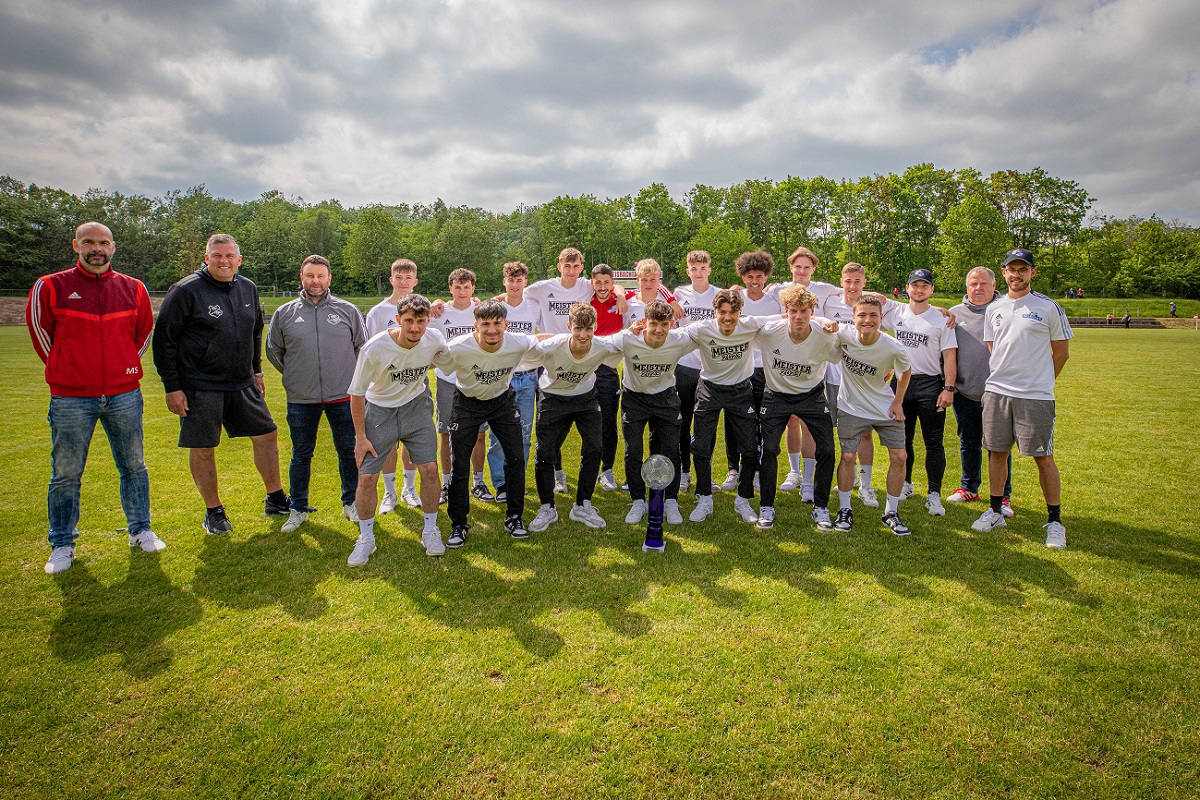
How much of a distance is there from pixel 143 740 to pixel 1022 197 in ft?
237

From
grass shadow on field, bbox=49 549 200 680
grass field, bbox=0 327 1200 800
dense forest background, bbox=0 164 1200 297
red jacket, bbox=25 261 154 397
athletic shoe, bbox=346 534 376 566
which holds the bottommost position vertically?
grass field, bbox=0 327 1200 800

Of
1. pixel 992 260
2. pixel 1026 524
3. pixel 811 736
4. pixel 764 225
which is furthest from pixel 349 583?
pixel 764 225

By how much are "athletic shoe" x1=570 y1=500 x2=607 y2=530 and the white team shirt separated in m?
1.15

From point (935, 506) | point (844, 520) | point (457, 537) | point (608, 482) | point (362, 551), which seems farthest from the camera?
point (608, 482)

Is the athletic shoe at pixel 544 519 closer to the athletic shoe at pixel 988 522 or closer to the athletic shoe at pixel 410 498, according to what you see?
the athletic shoe at pixel 410 498

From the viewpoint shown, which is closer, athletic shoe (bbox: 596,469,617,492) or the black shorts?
the black shorts

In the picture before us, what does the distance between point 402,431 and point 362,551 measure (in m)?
1.09

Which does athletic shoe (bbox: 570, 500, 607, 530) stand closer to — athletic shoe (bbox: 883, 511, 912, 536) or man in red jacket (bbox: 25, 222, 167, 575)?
athletic shoe (bbox: 883, 511, 912, 536)

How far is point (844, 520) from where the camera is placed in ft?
18.3

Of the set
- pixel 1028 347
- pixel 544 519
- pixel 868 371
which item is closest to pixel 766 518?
pixel 868 371

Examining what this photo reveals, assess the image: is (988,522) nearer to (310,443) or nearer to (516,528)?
(516,528)

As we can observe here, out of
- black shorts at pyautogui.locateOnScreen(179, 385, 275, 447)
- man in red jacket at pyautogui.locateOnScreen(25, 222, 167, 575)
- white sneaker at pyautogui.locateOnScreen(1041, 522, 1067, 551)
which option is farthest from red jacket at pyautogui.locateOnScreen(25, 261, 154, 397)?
white sneaker at pyautogui.locateOnScreen(1041, 522, 1067, 551)

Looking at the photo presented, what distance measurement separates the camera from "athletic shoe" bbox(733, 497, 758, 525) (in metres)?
5.77

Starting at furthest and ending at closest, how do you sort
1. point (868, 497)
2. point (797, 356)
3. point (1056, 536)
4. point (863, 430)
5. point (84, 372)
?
point (868, 497) < point (863, 430) < point (797, 356) < point (1056, 536) < point (84, 372)
